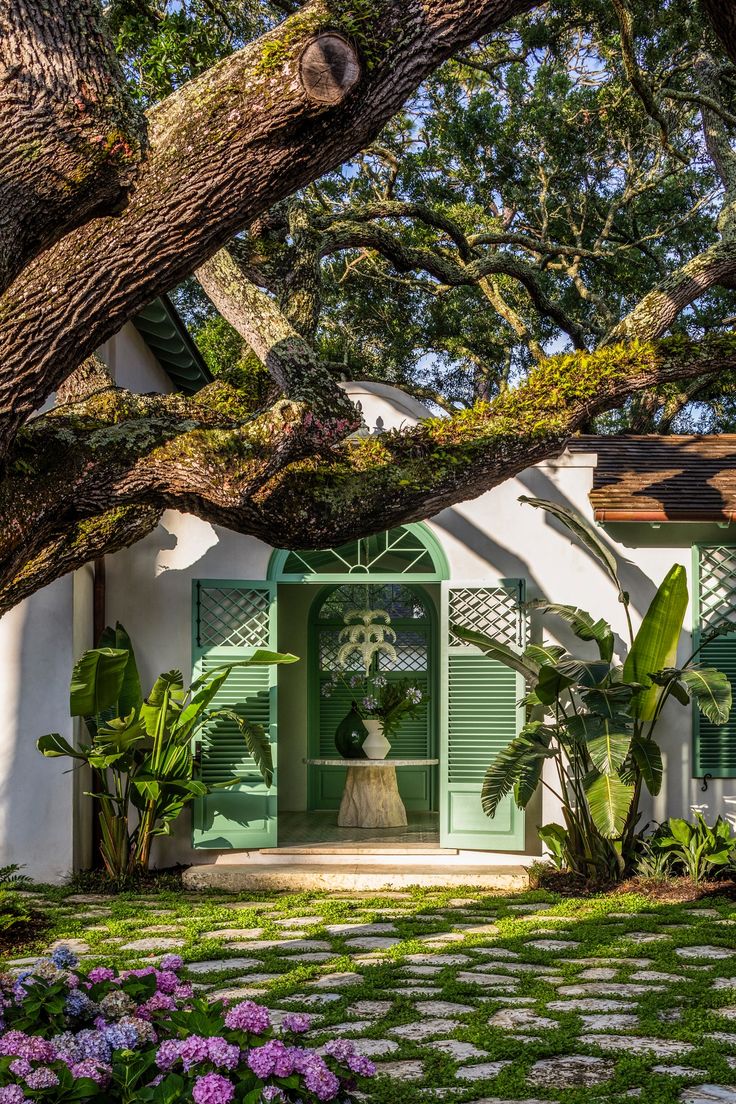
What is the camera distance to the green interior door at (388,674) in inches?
538

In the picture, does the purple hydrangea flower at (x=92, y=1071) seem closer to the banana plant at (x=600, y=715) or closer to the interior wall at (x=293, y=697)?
the banana plant at (x=600, y=715)

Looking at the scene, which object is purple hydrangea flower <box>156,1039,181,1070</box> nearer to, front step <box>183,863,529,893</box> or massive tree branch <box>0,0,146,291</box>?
massive tree branch <box>0,0,146,291</box>

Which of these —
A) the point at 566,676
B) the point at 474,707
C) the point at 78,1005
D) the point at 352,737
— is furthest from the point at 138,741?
the point at 78,1005

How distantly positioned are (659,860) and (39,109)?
781 centimetres

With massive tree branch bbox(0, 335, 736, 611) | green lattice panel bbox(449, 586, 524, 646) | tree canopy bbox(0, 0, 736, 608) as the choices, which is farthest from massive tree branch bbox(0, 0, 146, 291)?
green lattice panel bbox(449, 586, 524, 646)

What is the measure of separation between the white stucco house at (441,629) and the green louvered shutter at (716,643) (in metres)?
0.02

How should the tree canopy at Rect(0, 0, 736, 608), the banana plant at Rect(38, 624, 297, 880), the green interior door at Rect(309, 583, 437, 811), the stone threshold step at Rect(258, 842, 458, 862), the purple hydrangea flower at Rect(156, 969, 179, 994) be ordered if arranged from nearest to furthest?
the tree canopy at Rect(0, 0, 736, 608)
the purple hydrangea flower at Rect(156, 969, 179, 994)
the banana plant at Rect(38, 624, 297, 880)
the stone threshold step at Rect(258, 842, 458, 862)
the green interior door at Rect(309, 583, 437, 811)

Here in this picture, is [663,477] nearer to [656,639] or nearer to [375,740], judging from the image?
[656,639]

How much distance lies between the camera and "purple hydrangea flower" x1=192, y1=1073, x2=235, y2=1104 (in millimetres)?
2691

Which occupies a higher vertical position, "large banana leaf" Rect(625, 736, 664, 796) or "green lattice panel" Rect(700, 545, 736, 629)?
A: "green lattice panel" Rect(700, 545, 736, 629)

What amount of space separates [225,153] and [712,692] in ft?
21.0

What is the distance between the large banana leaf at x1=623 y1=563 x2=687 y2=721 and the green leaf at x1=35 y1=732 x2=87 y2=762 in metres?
4.43

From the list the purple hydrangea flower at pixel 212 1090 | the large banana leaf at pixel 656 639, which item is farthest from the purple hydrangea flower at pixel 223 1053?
the large banana leaf at pixel 656 639

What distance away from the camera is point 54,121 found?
3105mm
